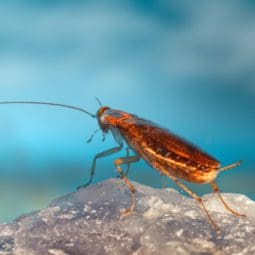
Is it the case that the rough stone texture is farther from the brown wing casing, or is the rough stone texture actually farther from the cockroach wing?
the cockroach wing

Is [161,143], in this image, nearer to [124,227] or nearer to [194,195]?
[194,195]

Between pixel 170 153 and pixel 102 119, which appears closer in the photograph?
pixel 170 153

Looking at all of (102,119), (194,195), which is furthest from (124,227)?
(102,119)

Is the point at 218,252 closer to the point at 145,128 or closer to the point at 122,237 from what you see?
the point at 122,237

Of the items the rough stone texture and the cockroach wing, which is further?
the cockroach wing

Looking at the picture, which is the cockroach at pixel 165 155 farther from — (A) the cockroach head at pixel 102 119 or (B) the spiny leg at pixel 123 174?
(A) the cockroach head at pixel 102 119

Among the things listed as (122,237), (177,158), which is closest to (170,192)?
(177,158)

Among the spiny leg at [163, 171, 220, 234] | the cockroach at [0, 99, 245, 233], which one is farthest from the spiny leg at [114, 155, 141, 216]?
the spiny leg at [163, 171, 220, 234]

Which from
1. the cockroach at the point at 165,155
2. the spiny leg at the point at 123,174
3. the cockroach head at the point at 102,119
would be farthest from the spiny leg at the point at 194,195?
the cockroach head at the point at 102,119
